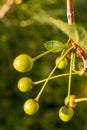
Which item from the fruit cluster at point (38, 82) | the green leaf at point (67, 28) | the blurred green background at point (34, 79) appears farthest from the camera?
the blurred green background at point (34, 79)

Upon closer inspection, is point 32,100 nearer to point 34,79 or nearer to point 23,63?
point 23,63

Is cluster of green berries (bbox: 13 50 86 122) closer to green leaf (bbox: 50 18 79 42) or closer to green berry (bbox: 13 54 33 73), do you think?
green berry (bbox: 13 54 33 73)

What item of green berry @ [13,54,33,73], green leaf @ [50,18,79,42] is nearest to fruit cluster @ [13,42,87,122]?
green berry @ [13,54,33,73]

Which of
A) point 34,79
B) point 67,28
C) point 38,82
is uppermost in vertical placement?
point 67,28

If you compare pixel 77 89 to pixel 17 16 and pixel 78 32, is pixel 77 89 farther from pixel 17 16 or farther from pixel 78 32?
pixel 78 32

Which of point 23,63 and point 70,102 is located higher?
point 23,63

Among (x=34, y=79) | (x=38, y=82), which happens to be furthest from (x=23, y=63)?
(x=34, y=79)

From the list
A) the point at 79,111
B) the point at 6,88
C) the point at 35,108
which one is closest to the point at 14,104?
the point at 6,88

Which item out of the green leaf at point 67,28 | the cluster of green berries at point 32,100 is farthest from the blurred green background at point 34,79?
the green leaf at point 67,28

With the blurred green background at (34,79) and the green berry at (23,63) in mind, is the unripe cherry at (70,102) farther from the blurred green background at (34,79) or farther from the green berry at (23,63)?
the blurred green background at (34,79)
